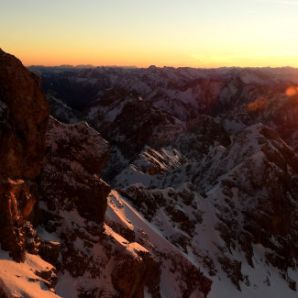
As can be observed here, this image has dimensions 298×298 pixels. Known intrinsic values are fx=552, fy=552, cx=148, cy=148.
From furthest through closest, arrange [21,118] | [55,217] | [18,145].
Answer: [55,217] → [21,118] → [18,145]

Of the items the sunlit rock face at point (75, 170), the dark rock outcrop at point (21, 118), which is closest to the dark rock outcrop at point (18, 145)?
the dark rock outcrop at point (21, 118)

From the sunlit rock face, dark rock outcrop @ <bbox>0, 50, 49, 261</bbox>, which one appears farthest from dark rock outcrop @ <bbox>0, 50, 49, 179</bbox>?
the sunlit rock face

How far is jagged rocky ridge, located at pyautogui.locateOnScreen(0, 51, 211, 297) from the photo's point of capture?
29.4m

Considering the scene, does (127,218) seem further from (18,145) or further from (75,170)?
→ (18,145)

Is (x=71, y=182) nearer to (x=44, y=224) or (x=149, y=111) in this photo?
(x=44, y=224)

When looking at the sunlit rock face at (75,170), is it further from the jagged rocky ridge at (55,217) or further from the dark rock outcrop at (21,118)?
the dark rock outcrop at (21,118)

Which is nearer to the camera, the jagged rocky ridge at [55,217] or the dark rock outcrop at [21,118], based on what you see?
the jagged rocky ridge at [55,217]

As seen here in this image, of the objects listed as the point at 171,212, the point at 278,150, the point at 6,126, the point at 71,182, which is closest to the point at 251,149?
the point at 278,150

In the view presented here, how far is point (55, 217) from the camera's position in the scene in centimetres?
3653

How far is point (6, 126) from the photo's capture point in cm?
3097

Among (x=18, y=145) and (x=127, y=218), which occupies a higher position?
(x=18, y=145)

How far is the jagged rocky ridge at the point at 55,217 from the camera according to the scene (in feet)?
96.4

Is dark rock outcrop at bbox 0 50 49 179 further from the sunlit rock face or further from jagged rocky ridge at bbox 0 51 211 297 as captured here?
the sunlit rock face

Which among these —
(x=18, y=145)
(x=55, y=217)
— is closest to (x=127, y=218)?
(x=55, y=217)
